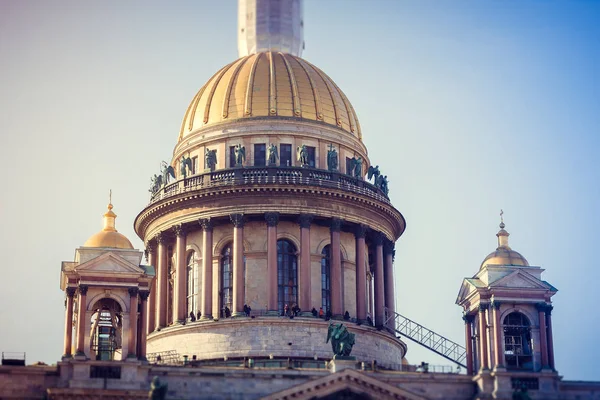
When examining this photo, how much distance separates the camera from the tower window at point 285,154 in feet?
339

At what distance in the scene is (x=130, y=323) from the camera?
289 ft

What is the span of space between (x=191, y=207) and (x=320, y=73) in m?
13.8

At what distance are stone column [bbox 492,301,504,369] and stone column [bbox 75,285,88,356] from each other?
23389 millimetres

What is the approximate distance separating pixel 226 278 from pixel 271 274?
353 cm

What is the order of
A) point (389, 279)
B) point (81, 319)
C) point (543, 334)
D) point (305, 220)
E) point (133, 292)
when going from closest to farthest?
point (81, 319), point (133, 292), point (543, 334), point (305, 220), point (389, 279)

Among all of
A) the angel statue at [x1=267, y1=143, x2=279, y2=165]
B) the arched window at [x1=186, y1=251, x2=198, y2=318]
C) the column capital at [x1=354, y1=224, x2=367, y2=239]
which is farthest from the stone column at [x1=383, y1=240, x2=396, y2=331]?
the arched window at [x1=186, y1=251, x2=198, y2=318]

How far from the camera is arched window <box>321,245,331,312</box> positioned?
101375mm

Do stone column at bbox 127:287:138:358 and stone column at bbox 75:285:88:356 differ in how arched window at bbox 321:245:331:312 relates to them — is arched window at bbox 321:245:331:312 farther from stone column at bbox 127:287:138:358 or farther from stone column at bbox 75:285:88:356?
stone column at bbox 75:285:88:356

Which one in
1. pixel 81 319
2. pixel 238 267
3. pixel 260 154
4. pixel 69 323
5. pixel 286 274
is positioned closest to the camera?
pixel 81 319

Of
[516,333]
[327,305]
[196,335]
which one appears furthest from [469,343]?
[196,335]

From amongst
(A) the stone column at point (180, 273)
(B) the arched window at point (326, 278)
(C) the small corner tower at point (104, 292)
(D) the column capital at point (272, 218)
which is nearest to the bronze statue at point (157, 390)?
(C) the small corner tower at point (104, 292)

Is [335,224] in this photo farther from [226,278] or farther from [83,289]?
[83,289]

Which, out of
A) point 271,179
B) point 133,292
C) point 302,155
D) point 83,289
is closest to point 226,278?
point 271,179

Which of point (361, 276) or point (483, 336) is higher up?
point (361, 276)
